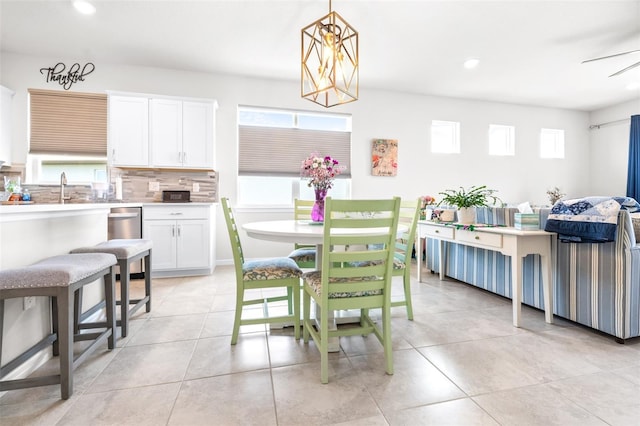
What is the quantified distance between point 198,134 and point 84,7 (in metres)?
1.57

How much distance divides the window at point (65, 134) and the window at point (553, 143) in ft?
25.6

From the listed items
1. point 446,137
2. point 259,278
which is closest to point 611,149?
point 446,137

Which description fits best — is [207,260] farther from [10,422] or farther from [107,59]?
[107,59]

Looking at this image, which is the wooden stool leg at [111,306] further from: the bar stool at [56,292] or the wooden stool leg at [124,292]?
the bar stool at [56,292]

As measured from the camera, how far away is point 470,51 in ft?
11.9

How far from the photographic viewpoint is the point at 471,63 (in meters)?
3.93

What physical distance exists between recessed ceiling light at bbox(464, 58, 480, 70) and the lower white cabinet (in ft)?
13.1

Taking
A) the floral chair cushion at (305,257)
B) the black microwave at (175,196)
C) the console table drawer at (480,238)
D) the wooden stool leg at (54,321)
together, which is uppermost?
the black microwave at (175,196)

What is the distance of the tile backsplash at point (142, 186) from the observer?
3738 millimetres

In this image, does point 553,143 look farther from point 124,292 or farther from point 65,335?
point 65,335

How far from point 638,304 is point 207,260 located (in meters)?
4.00

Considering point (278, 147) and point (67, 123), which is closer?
point (67, 123)

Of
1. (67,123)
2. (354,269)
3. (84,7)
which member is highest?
(84,7)

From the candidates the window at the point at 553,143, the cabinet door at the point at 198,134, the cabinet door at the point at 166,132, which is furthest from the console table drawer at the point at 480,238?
the window at the point at 553,143
